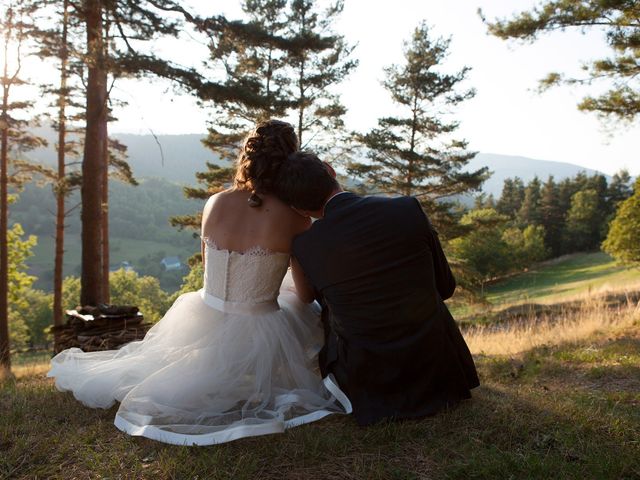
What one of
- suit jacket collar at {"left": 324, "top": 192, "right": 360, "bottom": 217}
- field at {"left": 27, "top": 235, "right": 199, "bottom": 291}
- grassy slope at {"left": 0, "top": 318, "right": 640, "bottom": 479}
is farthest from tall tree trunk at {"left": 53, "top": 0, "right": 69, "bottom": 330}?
field at {"left": 27, "top": 235, "right": 199, "bottom": 291}

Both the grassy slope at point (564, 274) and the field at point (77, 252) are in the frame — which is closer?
the grassy slope at point (564, 274)

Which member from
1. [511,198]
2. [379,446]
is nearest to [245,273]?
[379,446]

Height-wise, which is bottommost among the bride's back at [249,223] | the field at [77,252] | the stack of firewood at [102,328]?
the field at [77,252]

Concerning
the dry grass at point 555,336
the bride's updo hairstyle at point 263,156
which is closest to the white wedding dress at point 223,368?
the bride's updo hairstyle at point 263,156

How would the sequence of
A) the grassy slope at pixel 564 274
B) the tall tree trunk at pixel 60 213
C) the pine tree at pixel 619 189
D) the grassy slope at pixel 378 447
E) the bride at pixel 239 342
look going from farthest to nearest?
the pine tree at pixel 619 189 → the grassy slope at pixel 564 274 → the tall tree trunk at pixel 60 213 → the bride at pixel 239 342 → the grassy slope at pixel 378 447

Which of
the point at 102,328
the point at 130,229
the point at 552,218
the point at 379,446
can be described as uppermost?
the point at 552,218

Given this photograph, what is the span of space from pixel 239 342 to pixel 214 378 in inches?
10.8

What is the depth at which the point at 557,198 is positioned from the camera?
53781 mm

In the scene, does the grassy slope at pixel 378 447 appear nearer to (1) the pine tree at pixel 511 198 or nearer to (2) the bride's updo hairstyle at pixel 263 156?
(2) the bride's updo hairstyle at pixel 263 156

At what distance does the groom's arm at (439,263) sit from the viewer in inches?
103

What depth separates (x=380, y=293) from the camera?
263 centimetres

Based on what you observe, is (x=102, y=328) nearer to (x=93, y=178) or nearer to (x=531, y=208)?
(x=93, y=178)

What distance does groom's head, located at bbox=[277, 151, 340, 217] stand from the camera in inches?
110

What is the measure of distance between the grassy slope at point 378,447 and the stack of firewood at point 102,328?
286 centimetres
